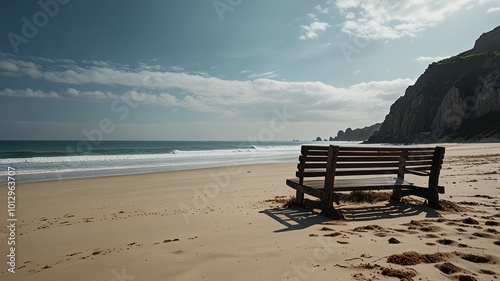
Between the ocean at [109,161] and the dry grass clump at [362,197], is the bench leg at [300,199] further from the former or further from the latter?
the ocean at [109,161]

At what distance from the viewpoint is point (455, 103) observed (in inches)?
2584

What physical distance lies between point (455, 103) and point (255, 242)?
80786 mm

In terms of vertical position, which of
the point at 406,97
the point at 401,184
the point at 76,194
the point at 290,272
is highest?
the point at 406,97

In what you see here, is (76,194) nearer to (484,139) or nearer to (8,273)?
(8,273)

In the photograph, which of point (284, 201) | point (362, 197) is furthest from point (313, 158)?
point (362, 197)

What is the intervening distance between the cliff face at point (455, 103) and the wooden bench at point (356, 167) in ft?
176

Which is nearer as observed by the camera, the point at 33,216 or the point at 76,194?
the point at 33,216

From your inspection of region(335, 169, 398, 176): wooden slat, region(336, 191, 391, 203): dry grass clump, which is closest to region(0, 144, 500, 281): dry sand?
region(336, 191, 391, 203): dry grass clump

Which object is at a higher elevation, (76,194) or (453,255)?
(453,255)

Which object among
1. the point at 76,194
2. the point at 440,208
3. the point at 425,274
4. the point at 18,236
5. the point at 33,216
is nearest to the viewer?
the point at 425,274

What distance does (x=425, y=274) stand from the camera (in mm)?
2945

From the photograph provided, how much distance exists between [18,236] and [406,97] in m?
109

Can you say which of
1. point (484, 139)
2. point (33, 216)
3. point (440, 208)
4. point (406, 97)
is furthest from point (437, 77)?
point (33, 216)

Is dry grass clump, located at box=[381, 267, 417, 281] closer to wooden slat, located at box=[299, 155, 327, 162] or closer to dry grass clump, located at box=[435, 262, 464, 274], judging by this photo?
dry grass clump, located at box=[435, 262, 464, 274]
